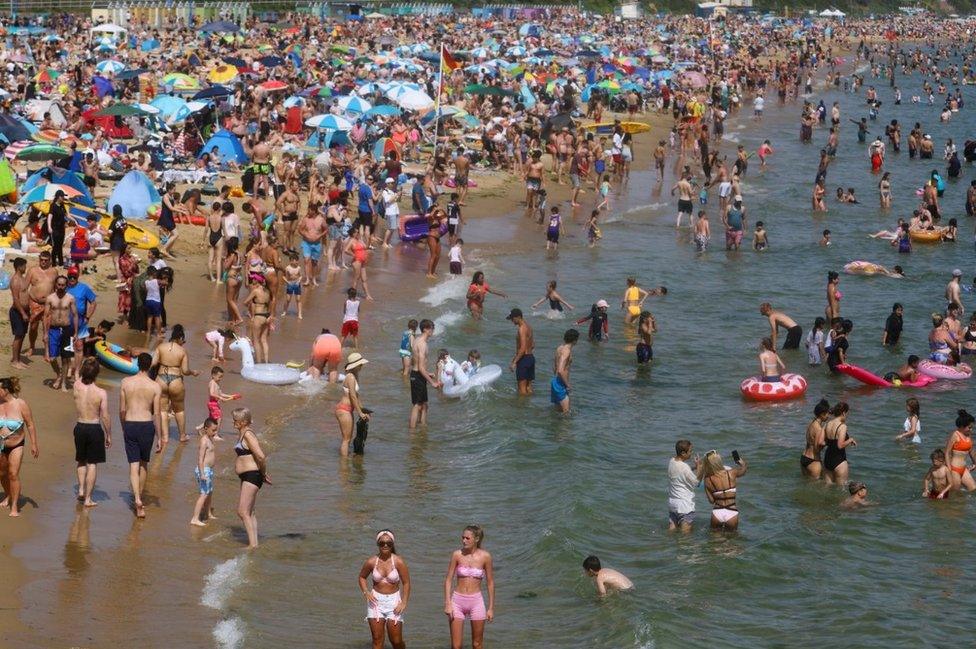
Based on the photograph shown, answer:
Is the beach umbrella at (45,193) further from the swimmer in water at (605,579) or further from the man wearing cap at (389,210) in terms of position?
the swimmer in water at (605,579)

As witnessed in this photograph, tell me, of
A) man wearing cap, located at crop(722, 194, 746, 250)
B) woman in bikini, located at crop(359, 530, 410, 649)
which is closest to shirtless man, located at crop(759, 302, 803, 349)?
man wearing cap, located at crop(722, 194, 746, 250)

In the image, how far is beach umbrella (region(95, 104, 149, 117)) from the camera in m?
27.5

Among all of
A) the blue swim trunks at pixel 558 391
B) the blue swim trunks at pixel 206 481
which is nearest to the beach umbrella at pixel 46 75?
the blue swim trunks at pixel 558 391

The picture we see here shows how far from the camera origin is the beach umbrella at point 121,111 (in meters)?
27.5

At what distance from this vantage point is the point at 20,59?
3894 centimetres

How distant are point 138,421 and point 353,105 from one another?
2119cm

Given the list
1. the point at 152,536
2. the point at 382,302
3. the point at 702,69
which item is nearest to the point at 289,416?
the point at 152,536

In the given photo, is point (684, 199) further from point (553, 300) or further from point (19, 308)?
point (19, 308)

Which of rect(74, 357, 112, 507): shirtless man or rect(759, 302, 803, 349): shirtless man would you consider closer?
rect(74, 357, 112, 507): shirtless man

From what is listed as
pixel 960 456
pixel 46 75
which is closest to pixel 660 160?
pixel 46 75

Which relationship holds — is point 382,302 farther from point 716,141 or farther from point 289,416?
point 716,141

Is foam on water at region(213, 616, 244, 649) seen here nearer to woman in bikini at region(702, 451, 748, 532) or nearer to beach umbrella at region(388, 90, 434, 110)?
woman in bikini at region(702, 451, 748, 532)

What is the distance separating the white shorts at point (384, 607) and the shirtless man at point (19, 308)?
7.35 meters

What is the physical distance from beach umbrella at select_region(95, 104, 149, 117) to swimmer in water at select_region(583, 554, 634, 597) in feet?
62.6
